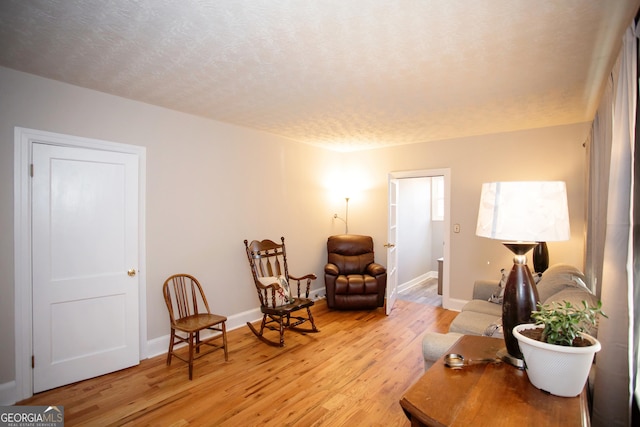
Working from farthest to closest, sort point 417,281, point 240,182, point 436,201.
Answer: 1. point 436,201
2. point 417,281
3. point 240,182

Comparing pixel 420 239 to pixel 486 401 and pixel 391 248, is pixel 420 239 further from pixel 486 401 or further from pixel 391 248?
pixel 486 401

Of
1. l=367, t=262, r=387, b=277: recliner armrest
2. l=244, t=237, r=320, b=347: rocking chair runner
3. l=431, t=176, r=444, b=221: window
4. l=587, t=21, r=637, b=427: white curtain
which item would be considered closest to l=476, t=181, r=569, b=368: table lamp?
l=587, t=21, r=637, b=427: white curtain

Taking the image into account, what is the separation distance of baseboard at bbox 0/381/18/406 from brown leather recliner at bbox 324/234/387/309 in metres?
3.46

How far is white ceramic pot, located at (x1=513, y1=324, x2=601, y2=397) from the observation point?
117 cm

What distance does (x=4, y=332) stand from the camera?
2496 mm

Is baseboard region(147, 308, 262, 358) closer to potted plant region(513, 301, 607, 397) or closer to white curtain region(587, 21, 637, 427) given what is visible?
potted plant region(513, 301, 607, 397)

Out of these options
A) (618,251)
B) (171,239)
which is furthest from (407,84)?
(171,239)

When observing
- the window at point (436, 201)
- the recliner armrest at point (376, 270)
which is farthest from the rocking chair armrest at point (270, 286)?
the window at point (436, 201)

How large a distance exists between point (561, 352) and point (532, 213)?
21.4 inches

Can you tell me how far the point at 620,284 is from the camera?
1462 mm

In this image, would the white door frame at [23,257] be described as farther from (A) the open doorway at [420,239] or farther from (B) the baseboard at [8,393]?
(A) the open doorway at [420,239]

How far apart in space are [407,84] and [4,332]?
12.4 ft

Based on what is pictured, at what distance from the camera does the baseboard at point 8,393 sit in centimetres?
246

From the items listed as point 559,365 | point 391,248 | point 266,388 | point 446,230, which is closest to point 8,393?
point 266,388
